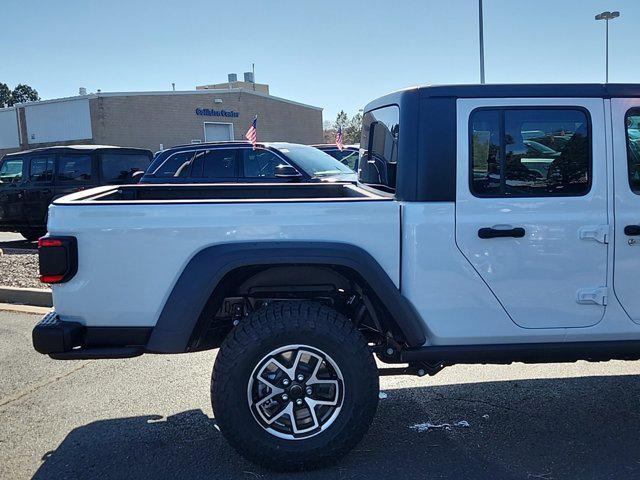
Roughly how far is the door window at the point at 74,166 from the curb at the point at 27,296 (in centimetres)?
484

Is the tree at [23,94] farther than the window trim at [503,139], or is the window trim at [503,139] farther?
the tree at [23,94]

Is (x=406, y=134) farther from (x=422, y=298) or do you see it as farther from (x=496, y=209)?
(x=422, y=298)

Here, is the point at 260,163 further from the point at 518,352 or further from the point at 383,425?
the point at 518,352

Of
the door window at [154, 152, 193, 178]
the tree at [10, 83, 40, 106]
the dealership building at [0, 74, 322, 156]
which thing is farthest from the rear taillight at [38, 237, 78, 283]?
the tree at [10, 83, 40, 106]

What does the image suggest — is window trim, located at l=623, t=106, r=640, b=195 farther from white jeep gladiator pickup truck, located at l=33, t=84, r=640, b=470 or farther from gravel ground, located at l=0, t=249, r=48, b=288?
gravel ground, located at l=0, t=249, r=48, b=288

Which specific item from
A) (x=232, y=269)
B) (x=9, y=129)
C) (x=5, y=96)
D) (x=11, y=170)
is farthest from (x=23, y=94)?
(x=232, y=269)

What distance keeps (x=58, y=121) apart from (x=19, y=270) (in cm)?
2743

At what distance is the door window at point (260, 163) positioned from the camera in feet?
29.1

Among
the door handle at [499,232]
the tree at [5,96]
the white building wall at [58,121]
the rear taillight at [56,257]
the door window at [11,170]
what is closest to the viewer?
the rear taillight at [56,257]

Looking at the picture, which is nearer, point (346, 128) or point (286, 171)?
point (286, 171)

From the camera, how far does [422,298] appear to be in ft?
10.3

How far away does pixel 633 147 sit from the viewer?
10.6 feet

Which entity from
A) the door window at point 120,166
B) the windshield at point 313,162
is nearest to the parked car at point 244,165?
the windshield at point 313,162

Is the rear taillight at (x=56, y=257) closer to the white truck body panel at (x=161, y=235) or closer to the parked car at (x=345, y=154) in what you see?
the white truck body panel at (x=161, y=235)
